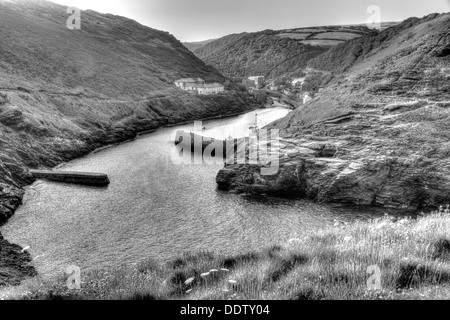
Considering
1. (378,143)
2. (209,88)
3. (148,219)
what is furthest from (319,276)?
(209,88)

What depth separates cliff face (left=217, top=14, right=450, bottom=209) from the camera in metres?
44.0

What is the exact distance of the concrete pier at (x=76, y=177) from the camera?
52.3 metres

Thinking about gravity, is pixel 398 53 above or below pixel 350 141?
above

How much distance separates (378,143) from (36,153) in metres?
50.0

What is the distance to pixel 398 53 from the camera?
212 ft

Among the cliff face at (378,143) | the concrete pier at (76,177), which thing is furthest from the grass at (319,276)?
the concrete pier at (76,177)

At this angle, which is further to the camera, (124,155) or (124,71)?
(124,71)

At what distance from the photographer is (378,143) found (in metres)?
48.3

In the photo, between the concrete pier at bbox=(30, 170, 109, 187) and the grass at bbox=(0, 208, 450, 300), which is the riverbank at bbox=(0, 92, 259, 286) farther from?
the grass at bbox=(0, 208, 450, 300)

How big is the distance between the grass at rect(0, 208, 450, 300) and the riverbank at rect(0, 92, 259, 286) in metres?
15.7

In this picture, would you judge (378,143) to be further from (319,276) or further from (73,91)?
(73,91)
